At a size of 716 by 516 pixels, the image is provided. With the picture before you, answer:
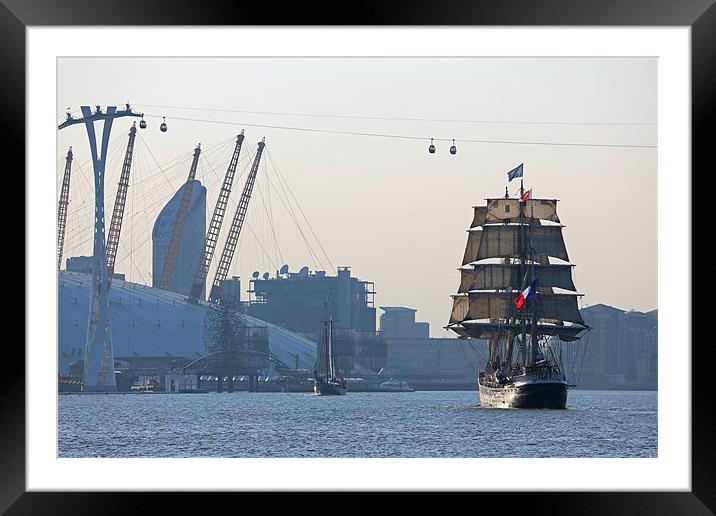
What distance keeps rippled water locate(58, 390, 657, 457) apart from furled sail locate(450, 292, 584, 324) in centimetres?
338

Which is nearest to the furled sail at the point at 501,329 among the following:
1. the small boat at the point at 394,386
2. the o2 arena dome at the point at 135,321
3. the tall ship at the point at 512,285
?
the tall ship at the point at 512,285

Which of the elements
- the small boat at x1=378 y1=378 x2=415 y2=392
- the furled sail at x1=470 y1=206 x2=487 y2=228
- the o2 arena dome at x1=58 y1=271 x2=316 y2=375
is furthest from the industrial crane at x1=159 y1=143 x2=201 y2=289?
the furled sail at x1=470 y1=206 x2=487 y2=228

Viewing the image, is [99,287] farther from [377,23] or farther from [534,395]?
[377,23]

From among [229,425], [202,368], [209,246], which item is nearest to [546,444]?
[229,425]

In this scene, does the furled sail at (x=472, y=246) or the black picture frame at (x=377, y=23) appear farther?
the furled sail at (x=472, y=246)

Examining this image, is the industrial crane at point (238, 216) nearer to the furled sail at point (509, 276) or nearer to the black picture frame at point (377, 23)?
the furled sail at point (509, 276)

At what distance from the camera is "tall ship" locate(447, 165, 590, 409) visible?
52.2 m

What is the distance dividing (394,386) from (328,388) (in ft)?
74.1

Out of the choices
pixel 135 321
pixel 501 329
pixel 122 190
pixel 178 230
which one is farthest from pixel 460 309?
pixel 178 230

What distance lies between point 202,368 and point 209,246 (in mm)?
15008

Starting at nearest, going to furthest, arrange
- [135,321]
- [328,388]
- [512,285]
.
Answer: [512,285] < [328,388] < [135,321]

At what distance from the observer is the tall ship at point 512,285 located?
171 ft

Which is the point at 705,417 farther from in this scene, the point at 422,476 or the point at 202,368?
the point at 202,368

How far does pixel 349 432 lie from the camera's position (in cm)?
4122
